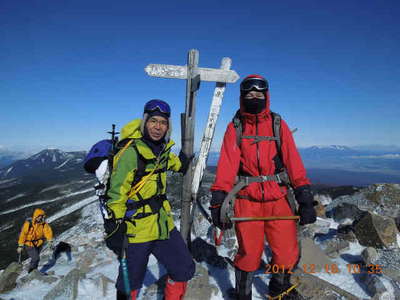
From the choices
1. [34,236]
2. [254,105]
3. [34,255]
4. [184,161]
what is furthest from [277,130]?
[34,236]

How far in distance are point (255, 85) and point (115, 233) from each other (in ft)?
12.2

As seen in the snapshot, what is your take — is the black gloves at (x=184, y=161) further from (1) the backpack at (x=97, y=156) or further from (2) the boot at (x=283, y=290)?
(2) the boot at (x=283, y=290)

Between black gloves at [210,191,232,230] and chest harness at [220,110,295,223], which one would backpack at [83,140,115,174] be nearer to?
black gloves at [210,191,232,230]

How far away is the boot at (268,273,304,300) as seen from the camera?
4.46 m

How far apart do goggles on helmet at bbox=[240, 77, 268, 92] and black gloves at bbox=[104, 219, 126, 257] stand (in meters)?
3.37

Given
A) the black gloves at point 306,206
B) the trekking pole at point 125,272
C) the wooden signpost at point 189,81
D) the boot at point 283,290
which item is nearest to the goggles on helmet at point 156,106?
the wooden signpost at point 189,81

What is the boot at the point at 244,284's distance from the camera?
428cm

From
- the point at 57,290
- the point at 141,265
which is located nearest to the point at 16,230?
the point at 57,290

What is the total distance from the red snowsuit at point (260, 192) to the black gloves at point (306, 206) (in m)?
0.13

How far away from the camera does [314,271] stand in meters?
5.86

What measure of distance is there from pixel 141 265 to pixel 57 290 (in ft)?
12.4

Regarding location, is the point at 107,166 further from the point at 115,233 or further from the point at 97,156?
the point at 115,233

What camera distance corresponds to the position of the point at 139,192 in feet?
13.2
